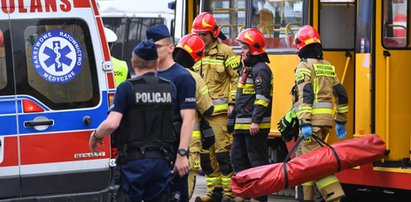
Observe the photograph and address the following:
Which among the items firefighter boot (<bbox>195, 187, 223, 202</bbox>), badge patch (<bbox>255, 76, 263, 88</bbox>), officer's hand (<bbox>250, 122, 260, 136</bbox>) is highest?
badge patch (<bbox>255, 76, 263, 88</bbox>)

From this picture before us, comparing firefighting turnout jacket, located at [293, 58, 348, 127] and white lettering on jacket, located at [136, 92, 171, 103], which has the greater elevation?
white lettering on jacket, located at [136, 92, 171, 103]

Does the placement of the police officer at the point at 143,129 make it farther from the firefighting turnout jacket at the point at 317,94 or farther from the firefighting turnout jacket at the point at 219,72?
the firefighting turnout jacket at the point at 219,72

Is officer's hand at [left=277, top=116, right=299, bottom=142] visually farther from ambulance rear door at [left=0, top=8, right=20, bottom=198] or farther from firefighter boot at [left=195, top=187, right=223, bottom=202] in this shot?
ambulance rear door at [left=0, top=8, right=20, bottom=198]

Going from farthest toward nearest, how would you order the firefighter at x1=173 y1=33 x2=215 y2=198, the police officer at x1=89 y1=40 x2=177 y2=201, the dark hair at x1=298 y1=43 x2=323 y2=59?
the dark hair at x1=298 y1=43 x2=323 y2=59 → the firefighter at x1=173 y1=33 x2=215 y2=198 → the police officer at x1=89 y1=40 x2=177 y2=201

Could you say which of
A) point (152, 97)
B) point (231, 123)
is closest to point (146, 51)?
point (152, 97)

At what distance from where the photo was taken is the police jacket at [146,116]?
7.17 metres

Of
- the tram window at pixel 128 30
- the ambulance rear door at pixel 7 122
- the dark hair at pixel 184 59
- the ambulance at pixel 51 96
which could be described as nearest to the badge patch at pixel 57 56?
the ambulance at pixel 51 96

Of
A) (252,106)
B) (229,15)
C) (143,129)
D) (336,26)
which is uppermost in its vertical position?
(229,15)

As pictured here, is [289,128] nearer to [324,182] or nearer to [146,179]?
[324,182]

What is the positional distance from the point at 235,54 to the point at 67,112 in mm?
3556

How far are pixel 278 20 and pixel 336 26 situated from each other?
659mm

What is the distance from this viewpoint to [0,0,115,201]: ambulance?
316 inches

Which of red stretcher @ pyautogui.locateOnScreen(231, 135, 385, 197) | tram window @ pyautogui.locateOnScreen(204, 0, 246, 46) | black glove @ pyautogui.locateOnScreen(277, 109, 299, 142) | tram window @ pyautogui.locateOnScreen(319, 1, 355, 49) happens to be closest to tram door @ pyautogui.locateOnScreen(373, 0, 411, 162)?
red stretcher @ pyautogui.locateOnScreen(231, 135, 385, 197)

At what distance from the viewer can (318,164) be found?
949 cm
